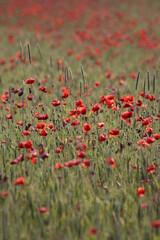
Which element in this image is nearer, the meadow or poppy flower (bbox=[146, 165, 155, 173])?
the meadow

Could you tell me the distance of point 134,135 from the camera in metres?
3.07

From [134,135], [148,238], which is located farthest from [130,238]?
[134,135]

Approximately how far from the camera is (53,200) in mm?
2285

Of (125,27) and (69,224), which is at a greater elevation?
(125,27)

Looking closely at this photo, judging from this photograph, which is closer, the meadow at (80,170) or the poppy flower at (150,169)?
the meadow at (80,170)

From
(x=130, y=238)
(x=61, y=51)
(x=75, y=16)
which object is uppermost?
(x=75, y=16)

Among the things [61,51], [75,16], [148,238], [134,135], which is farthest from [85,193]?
[75,16]

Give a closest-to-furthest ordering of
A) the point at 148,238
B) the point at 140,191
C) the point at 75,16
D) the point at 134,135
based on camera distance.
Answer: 1. the point at 148,238
2. the point at 140,191
3. the point at 134,135
4. the point at 75,16

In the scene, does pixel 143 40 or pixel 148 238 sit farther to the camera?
pixel 143 40

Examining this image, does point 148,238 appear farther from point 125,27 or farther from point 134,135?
point 125,27

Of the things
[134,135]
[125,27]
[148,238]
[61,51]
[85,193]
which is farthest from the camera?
[125,27]

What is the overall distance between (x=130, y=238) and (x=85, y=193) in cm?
49

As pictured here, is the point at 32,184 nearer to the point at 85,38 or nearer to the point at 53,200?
the point at 53,200

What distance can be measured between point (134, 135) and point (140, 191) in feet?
3.10
